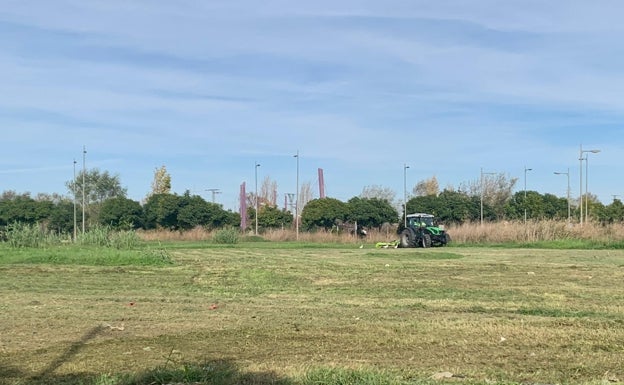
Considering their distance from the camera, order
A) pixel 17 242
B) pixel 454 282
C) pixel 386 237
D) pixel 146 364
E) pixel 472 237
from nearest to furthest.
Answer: pixel 146 364, pixel 454 282, pixel 17 242, pixel 472 237, pixel 386 237

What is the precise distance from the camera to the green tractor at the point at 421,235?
42.9 metres

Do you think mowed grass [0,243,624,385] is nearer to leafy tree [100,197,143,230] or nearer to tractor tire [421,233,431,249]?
tractor tire [421,233,431,249]

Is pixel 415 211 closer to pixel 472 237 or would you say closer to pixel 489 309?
pixel 472 237

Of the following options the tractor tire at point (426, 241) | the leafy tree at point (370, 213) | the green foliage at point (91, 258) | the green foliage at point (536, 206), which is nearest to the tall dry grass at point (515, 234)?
the leafy tree at point (370, 213)

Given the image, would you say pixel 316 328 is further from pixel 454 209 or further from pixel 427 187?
pixel 427 187

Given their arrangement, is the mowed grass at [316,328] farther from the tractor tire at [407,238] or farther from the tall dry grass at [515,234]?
the tall dry grass at [515,234]

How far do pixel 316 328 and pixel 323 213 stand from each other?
59.2 meters

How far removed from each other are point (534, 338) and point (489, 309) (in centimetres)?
334

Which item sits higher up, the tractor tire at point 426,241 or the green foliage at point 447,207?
the green foliage at point 447,207

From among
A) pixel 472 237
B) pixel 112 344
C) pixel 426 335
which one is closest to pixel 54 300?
pixel 112 344

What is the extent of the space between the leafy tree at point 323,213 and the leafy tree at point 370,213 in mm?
840

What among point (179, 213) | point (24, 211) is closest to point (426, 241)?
point (179, 213)

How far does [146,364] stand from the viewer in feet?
24.5

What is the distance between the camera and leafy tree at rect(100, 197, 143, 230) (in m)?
68.4
